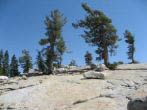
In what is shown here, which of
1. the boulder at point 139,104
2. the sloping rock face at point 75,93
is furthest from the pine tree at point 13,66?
the boulder at point 139,104

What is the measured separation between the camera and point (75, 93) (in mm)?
37969

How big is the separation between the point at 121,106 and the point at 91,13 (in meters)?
39.5

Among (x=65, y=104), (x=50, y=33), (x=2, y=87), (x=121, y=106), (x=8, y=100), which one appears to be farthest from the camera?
(x=50, y=33)

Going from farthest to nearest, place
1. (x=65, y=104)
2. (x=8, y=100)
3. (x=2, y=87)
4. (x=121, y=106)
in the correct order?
(x=2, y=87)
(x=8, y=100)
(x=65, y=104)
(x=121, y=106)

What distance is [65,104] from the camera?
34938mm

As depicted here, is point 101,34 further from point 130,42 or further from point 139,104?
point 139,104

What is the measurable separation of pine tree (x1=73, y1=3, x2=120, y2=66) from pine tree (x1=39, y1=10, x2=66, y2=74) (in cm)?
427

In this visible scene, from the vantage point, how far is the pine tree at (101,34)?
67125mm

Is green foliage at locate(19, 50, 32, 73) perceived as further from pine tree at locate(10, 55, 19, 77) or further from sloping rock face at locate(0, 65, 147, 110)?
sloping rock face at locate(0, 65, 147, 110)

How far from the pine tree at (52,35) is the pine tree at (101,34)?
4.27 m

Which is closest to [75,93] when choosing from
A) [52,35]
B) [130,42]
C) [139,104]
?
[139,104]

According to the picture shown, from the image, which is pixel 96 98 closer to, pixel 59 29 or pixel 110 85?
pixel 110 85

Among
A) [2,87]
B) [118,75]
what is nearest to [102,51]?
[118,75]

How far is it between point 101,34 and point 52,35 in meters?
9.05
